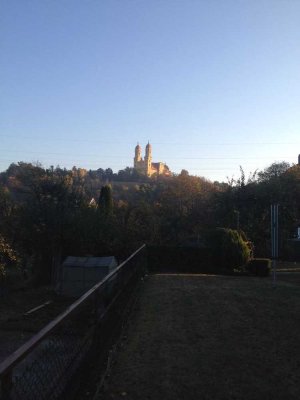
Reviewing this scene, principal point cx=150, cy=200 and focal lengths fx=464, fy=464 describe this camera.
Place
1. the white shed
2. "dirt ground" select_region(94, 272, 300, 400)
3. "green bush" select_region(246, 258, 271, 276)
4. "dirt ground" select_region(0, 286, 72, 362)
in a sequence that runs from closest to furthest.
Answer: "dirt ground" select_region(94, 272, 300, 400) < "dirt ground" select_region(0, 286, 72, 362) < the white shed < "green bush" select_region(246, 258, 271, 276)

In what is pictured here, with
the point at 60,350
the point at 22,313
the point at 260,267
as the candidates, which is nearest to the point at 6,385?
the point at 60,350

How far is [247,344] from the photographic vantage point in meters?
6.68

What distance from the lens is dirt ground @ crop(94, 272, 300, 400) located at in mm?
4945

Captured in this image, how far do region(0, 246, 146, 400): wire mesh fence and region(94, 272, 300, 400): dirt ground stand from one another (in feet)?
1.51

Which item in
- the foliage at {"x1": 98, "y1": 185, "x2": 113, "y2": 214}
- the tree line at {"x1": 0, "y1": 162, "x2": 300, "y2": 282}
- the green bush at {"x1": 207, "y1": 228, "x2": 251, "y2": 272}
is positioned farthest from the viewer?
the foliage at {"x1": 98, "y1": 185, "x2": 113, "y2": 214}

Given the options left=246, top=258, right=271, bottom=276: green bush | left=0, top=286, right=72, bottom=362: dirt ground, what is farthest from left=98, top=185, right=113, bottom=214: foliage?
left=246, top=258, right=271, bottom=276: green bush

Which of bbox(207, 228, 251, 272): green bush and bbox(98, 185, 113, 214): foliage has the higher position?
bbox(98, 185, 113, 214): foliage

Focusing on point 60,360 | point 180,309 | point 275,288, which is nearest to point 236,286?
point 275,288

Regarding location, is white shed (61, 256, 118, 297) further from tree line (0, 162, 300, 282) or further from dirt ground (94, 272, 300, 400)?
dirt ground (94, 272, 300, 400)

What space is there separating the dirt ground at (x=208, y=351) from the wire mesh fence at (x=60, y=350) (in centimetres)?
46

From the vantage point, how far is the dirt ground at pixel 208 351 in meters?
4.95

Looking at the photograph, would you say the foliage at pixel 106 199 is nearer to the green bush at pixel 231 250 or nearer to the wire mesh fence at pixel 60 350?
the green bush at pixel 231 250

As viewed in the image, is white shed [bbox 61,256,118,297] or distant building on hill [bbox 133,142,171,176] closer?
white shed [bbox 61,256,118,297]

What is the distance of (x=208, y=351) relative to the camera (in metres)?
6.36
